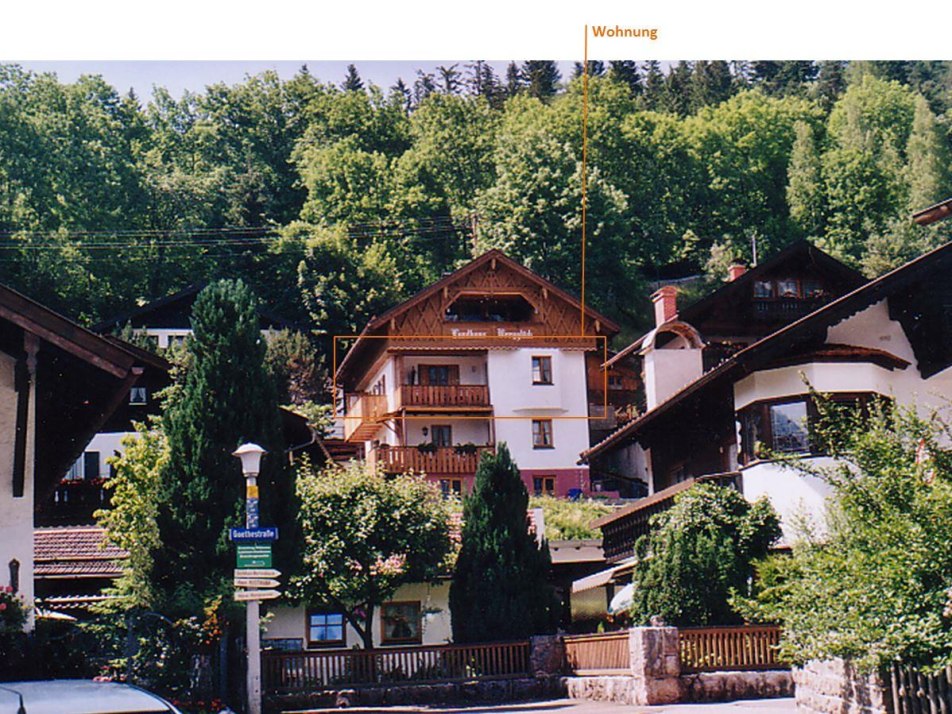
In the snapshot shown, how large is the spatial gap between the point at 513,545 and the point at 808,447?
6187 millimetres

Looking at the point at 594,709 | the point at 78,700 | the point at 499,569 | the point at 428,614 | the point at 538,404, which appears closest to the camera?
the point at 78,700

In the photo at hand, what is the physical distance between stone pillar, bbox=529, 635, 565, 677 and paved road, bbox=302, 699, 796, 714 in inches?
63.4

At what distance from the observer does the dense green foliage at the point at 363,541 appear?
29.5m

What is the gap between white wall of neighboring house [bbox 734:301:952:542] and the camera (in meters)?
27.5

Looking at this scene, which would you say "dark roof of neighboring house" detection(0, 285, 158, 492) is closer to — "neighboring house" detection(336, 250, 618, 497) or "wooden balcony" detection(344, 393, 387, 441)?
"neighboring house" detection(336, 250, 618, 497)

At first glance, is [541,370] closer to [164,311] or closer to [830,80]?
[164,311]

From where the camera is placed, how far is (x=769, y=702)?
70.3 feet

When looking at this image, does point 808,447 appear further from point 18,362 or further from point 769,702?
point 18,362

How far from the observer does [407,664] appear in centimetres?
2686

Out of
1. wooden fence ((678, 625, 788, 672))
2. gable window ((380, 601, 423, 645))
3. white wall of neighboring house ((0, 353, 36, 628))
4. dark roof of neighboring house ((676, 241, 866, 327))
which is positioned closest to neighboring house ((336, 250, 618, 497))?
dark roof of neighboring house ((676, 241, 866, 327))

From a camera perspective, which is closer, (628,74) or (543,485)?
(543,485)

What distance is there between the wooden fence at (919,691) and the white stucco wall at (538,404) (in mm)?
41168

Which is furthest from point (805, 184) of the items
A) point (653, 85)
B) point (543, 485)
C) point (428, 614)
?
point (428, 614)

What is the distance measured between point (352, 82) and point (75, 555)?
5992 centimetres
